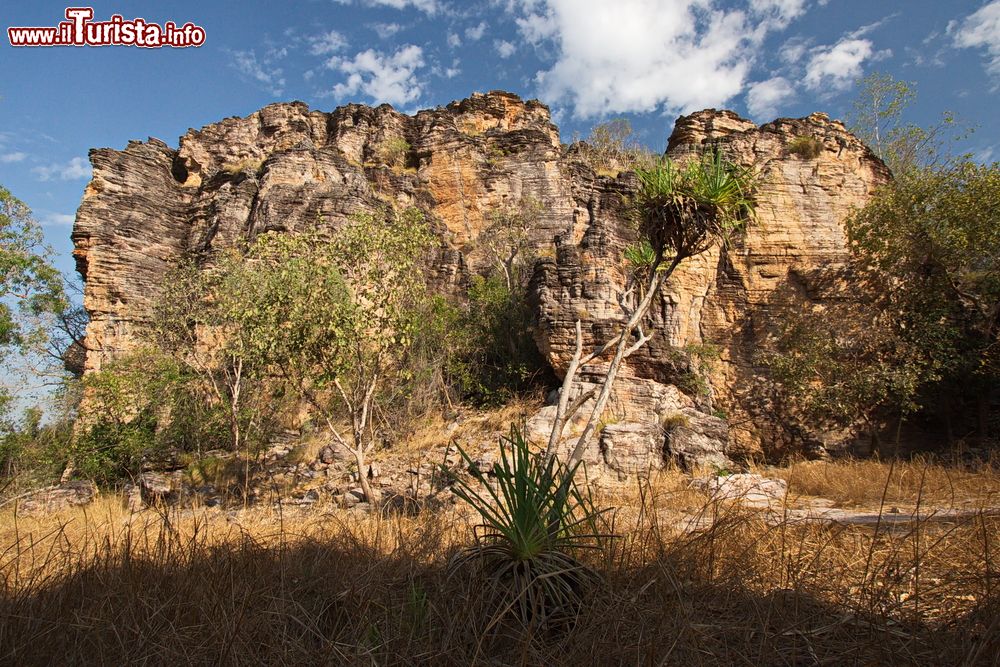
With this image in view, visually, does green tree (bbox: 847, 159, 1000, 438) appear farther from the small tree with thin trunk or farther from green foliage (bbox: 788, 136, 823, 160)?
the small tree with thin trunk

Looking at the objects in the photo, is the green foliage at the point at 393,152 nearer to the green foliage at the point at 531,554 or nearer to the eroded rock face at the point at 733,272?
the eroded rock face at the point at 733,272

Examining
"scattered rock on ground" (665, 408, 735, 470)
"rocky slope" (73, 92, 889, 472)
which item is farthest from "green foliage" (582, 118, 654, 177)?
"scattered rock on ground" (665, 408, 735, 470)

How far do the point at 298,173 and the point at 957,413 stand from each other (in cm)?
2429

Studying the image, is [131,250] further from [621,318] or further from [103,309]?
[621,318]

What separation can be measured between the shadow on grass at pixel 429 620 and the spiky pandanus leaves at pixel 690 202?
4.45m

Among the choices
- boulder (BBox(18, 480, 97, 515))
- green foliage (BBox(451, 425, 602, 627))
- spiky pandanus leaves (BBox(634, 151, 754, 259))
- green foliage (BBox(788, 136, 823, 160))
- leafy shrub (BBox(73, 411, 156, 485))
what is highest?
green foliage (BBox(788, 136, 823, 160))

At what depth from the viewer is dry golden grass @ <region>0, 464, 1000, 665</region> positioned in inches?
73.5

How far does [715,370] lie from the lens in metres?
15.9

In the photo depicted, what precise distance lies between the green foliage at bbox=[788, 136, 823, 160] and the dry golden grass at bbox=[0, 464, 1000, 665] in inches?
735

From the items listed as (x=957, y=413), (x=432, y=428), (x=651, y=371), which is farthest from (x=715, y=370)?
(x=432, y=428)

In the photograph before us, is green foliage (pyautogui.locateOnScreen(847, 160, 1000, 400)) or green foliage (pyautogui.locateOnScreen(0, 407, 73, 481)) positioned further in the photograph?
green foliage (pyautogui.locateOnScreen(0, 407, 73, 481))

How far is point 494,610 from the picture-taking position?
7.34 ft

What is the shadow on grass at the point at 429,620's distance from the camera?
184cm

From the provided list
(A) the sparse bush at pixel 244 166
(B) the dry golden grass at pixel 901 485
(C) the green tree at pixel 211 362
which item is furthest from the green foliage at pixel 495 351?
(A) the sparse bush at pixel 244 166
